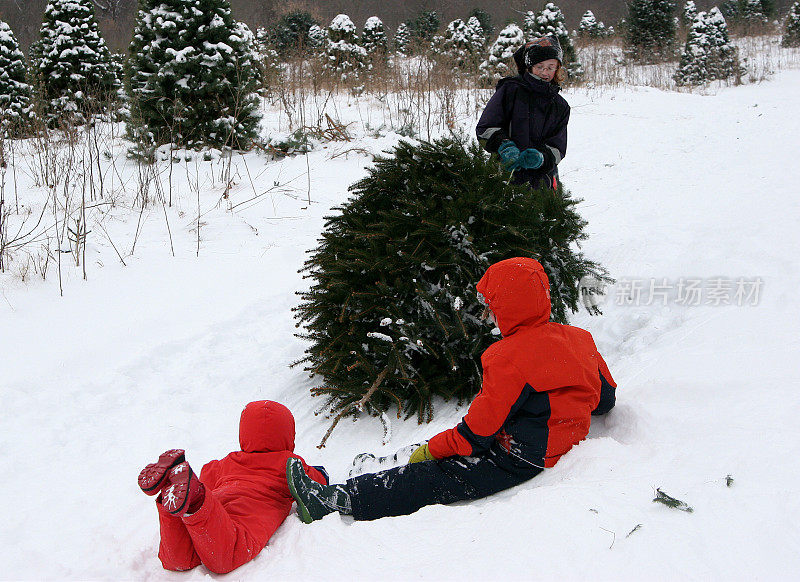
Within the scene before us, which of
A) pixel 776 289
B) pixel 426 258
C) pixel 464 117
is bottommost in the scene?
pixel 776 289

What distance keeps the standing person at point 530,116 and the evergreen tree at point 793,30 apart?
21.7 meters

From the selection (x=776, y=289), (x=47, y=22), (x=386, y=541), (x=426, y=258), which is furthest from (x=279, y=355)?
(x=47, y=22)

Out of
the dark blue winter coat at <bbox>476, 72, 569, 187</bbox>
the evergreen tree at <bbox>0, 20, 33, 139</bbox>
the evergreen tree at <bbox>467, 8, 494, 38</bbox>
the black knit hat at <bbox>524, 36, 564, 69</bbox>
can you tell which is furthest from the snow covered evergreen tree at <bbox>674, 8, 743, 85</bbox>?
the evergreen tree at <bbox>0, 20, 33, 139</bbox>

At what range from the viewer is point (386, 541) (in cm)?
196

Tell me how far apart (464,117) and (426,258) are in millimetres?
7433

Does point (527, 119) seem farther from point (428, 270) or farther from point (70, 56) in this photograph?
point (70, 56)

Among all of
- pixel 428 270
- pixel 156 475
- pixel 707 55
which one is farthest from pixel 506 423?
pixel 707 55

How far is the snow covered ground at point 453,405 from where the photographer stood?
1685 millimetres

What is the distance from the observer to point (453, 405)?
123 inches

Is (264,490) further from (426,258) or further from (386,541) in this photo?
(426,258)

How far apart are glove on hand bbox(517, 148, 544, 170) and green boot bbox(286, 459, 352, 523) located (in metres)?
2.48

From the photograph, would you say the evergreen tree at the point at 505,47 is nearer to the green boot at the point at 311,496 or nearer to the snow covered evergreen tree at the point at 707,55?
the snow covered evergreen tree at the point at 707,55

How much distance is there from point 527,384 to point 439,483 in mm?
554

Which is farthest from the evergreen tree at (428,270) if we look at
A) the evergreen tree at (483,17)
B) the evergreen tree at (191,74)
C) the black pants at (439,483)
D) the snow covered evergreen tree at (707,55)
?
the evergreen tree at (483,17)
